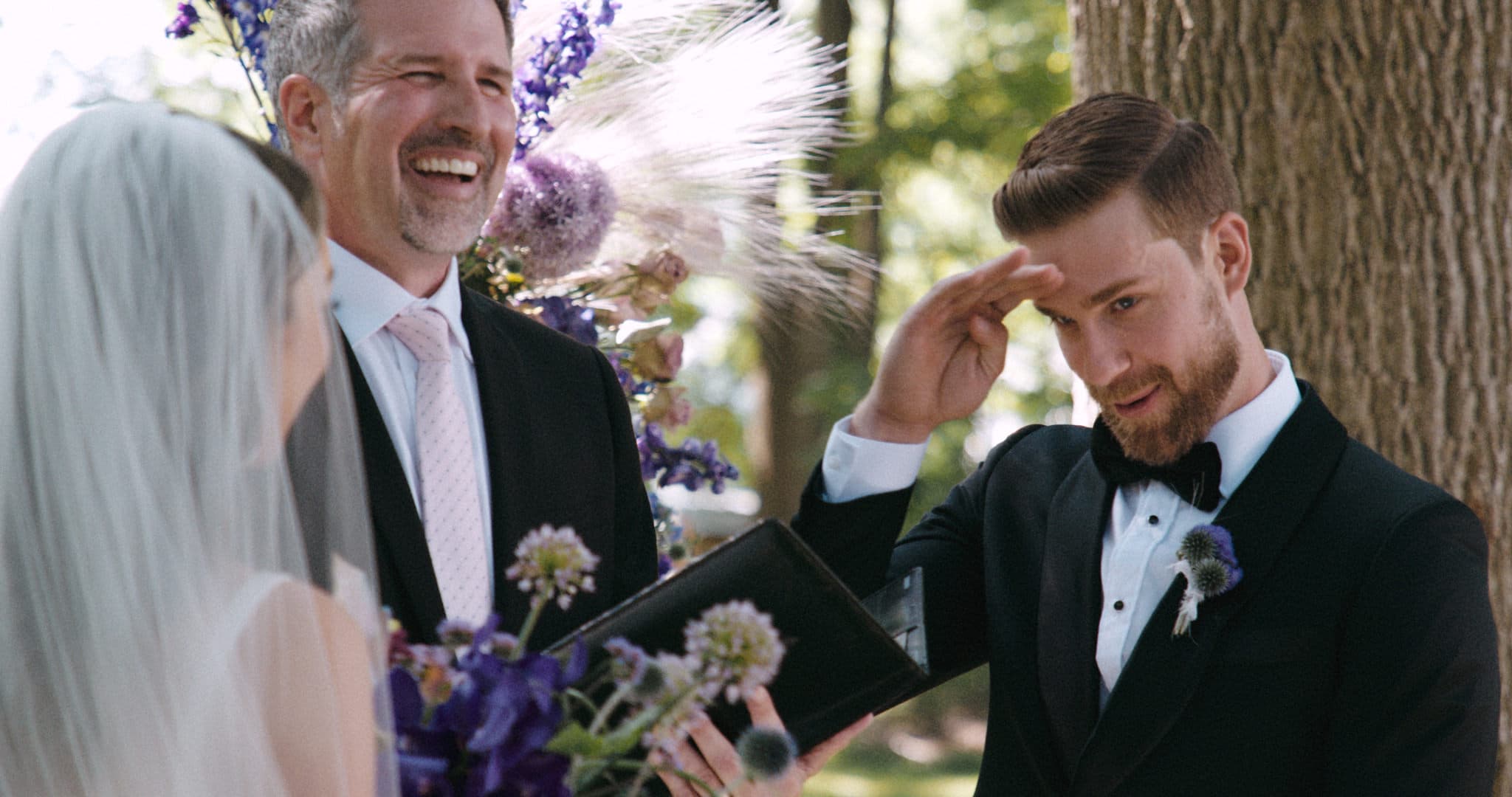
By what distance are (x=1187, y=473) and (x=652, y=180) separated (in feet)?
4.50

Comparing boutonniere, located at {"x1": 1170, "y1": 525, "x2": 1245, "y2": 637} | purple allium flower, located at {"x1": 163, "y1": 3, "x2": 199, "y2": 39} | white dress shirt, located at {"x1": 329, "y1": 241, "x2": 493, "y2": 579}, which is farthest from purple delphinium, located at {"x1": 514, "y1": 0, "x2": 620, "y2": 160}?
boutonniere, located at {"x1": 1170, "y1": 525, "x2": 1245, "y2": 637}

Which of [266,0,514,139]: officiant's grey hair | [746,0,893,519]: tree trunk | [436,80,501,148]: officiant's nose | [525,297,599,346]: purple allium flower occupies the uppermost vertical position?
[266,0,514,139]: officiant's grey hair

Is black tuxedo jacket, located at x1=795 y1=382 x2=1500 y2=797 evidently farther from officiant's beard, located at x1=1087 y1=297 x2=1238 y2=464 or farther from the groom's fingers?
the groom's fingers

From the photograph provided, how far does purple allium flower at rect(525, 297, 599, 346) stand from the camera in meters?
2.96

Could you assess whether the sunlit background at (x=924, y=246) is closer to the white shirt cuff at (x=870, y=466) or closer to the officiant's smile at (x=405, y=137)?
the white shirt cuff at (x=870, y=466)

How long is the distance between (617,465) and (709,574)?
884 mm

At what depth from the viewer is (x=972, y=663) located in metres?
2.77

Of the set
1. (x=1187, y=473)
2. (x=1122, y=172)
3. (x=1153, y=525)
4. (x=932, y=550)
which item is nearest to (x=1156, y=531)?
(x=1153, y=525)

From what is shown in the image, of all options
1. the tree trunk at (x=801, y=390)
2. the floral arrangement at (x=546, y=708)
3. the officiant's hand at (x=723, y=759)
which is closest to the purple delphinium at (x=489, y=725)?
the floral arrangement at (x=546, y=708)

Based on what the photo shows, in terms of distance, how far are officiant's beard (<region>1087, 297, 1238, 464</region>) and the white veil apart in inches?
58.3

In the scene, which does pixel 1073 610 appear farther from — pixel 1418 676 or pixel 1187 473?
pixel 1418 676

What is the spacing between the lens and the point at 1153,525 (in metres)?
2.50

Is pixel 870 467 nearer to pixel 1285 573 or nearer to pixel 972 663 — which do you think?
pixel 972 663

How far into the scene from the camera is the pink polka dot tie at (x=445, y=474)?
7.77 feet
